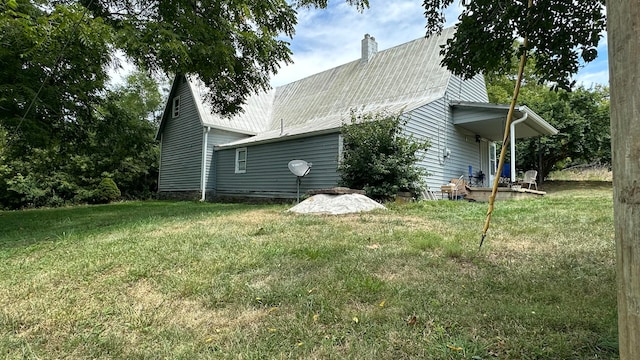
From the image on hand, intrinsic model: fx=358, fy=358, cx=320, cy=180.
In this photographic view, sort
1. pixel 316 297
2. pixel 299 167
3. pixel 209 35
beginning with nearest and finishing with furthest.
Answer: pixel 316 297 < pixel 209 35 < pixel 299 167

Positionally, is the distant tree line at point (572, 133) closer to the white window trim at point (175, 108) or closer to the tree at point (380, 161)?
the tree at point (380, 161)

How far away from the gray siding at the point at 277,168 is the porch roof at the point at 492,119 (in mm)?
4756

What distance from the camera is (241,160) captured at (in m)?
13.9

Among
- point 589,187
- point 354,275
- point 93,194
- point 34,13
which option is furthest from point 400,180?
point 93,194

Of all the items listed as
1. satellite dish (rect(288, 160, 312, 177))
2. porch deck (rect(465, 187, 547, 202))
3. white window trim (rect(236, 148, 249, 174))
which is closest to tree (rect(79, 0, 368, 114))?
satellite dish (rect(288, 160, 312, 177))

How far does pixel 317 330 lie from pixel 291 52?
717cm

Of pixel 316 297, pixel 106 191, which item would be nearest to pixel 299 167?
pixel 316 297

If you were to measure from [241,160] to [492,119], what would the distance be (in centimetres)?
889

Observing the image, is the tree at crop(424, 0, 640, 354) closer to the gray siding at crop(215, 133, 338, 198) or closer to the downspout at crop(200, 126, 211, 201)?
the gray siding at crop(215, 133, 338, 198)

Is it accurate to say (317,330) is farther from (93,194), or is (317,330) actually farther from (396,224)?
(93,194)

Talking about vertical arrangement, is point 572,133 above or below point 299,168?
above

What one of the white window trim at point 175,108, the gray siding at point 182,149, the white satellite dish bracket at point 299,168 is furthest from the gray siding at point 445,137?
the white window trim at point 175,108

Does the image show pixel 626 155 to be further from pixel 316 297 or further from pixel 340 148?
pixel 340 148

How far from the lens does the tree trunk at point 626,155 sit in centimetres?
88
